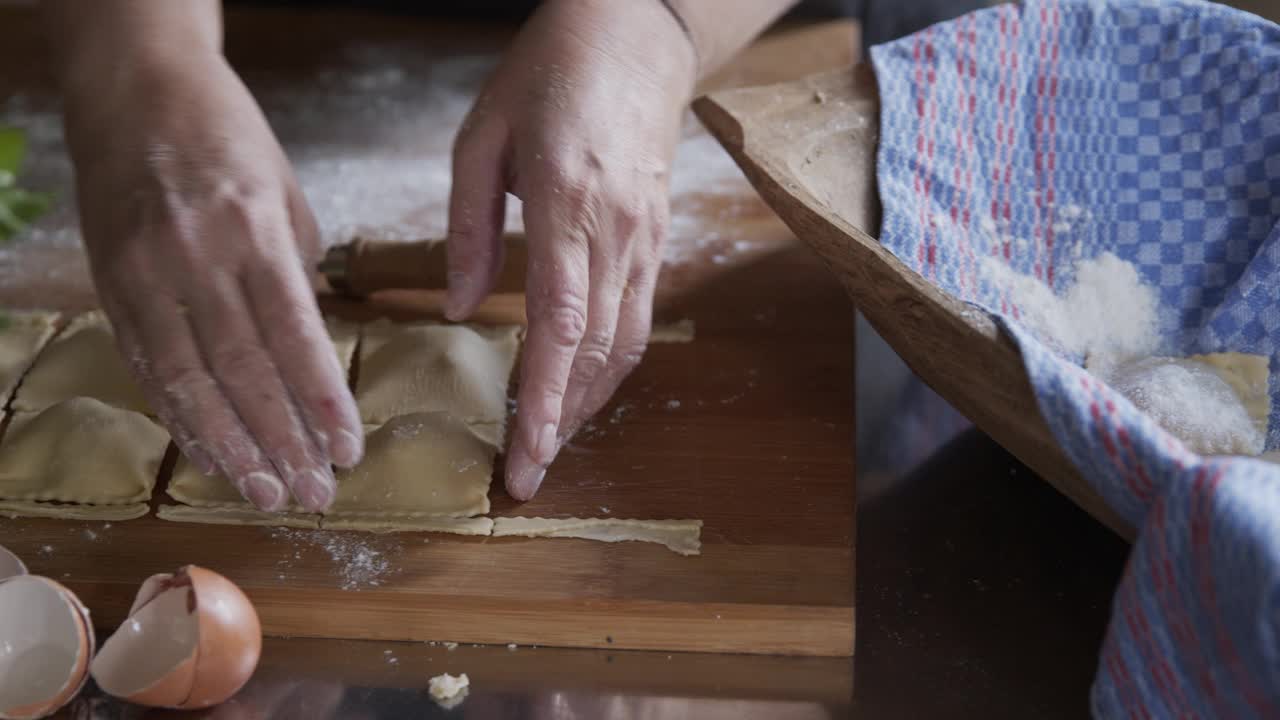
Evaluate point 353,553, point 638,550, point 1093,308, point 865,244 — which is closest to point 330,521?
point 353,553

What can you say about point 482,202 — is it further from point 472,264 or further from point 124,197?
point 124,197

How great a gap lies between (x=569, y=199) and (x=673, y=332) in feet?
1.00

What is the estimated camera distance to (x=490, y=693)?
1.00 m

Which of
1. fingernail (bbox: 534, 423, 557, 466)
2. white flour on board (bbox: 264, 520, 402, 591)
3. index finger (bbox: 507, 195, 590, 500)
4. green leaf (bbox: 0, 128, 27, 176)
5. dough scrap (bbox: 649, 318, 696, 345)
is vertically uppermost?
green leaf (bbox: 0, 128, 27, 176)

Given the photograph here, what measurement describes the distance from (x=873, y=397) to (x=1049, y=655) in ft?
1.33

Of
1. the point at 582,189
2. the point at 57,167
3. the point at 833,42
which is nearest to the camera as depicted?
the point at 582,189

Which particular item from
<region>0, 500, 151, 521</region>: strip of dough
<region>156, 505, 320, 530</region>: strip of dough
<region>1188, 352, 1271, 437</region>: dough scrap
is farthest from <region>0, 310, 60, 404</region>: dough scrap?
<region>1188, 352, 1271, 437</region>: dough scrap

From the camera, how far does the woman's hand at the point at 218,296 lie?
1015 mm

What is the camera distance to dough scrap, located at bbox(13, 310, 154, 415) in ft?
4.14

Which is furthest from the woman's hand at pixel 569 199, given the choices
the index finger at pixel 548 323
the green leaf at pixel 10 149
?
the green leaf at pixel 10 149

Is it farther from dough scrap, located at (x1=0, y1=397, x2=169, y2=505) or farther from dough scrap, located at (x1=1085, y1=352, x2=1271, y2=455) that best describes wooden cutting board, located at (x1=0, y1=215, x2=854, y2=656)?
dough scrap, located at (x1=1085, y1=352, x2=1271, y2=455)

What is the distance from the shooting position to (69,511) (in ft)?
3.74

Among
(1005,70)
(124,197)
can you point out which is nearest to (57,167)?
(124,197)

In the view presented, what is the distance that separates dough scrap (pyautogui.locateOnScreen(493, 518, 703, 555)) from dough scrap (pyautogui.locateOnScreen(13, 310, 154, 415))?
0.43 meters
